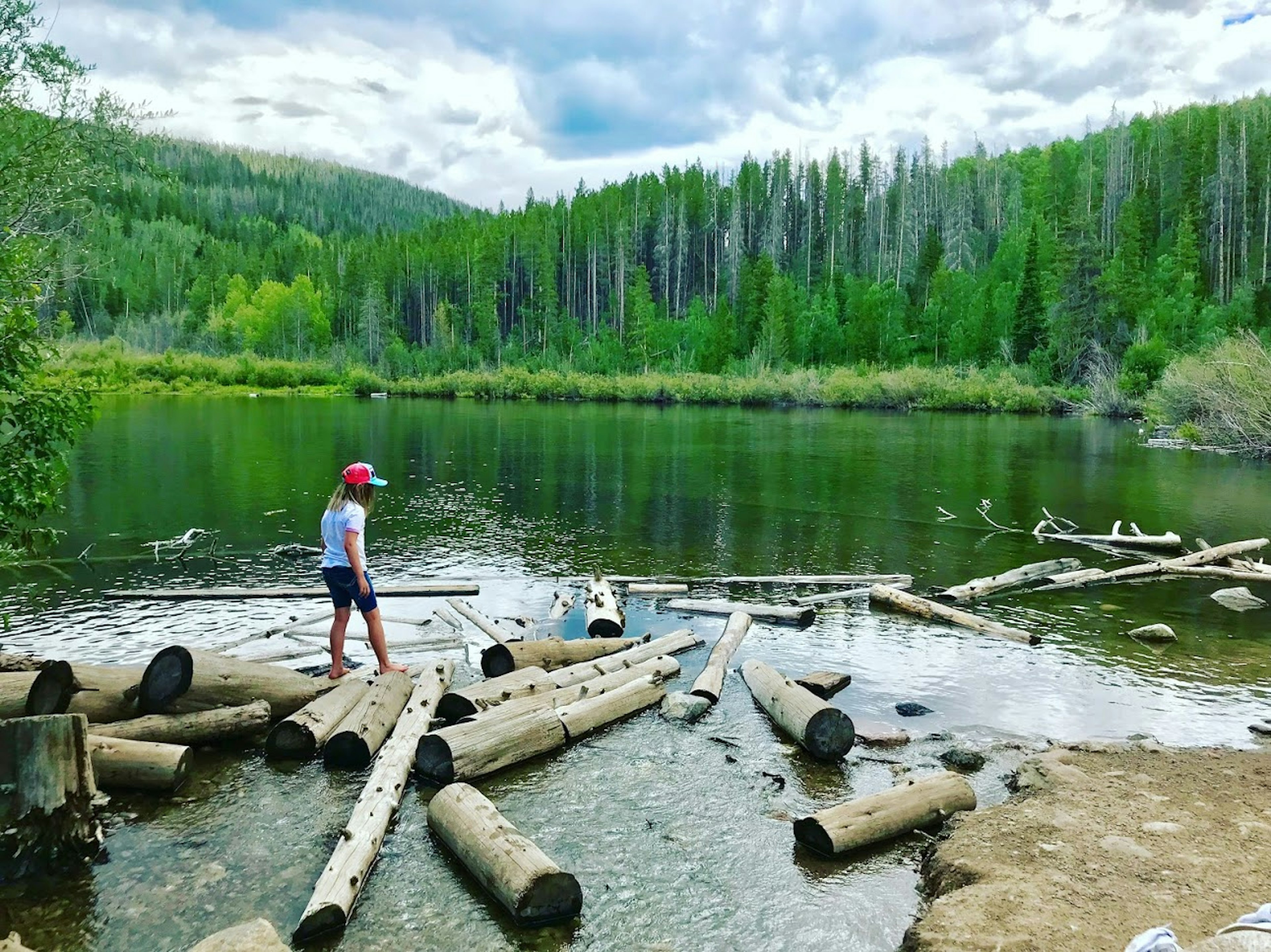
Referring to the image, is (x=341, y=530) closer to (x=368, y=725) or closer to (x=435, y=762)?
(x=368, y=725)

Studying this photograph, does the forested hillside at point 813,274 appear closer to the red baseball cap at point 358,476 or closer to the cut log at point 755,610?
the cut log at point 755,610

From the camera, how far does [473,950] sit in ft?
23.5

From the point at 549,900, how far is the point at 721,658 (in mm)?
7155

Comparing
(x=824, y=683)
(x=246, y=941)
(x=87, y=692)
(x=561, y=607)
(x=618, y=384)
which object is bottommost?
(x=824, y=683)

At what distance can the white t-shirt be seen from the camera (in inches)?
469

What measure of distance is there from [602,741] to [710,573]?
10.3m

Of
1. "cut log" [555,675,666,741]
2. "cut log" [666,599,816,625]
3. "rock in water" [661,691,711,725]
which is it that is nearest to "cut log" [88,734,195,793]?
"cut log" [555,675,666,741]

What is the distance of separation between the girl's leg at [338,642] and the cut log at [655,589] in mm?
7774

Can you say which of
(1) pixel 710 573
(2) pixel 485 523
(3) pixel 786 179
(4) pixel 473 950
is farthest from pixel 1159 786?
(3) pixel 786 179

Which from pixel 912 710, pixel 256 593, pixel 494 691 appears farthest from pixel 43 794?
pixel 256 593

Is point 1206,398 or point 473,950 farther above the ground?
point 1206,398

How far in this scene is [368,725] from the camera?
10.6m

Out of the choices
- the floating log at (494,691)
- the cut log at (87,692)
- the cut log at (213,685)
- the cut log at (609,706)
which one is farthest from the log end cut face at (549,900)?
the cut log at (87,692)

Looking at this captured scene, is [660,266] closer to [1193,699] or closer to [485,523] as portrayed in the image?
[485,523]
